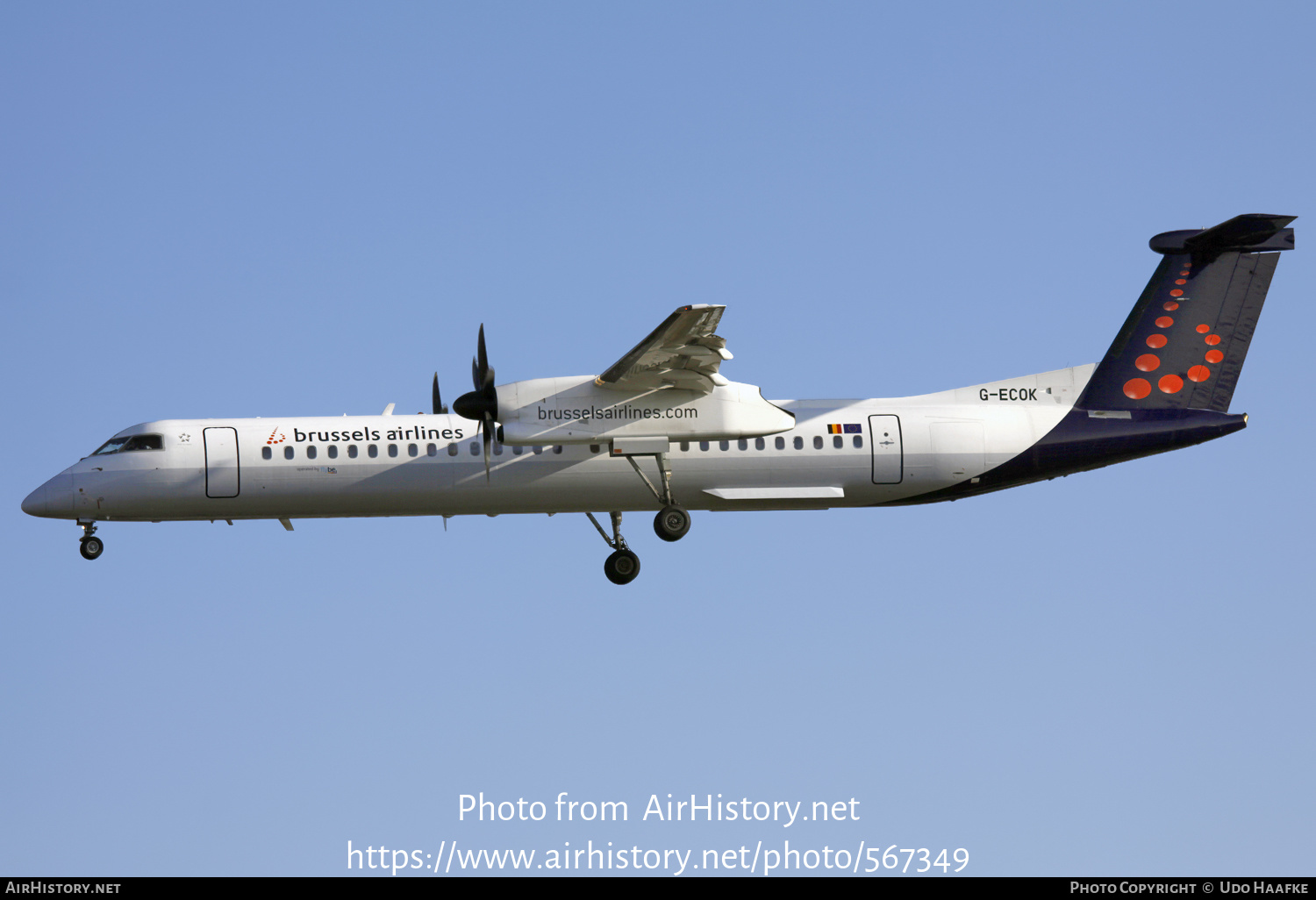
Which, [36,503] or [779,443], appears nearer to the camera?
[36,503]

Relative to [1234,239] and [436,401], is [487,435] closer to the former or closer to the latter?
[436,401]

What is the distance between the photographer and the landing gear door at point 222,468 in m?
27.3

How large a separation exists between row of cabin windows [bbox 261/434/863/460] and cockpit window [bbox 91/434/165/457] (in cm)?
208

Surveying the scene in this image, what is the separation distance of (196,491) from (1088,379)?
1792cm

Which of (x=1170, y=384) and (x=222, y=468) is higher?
(x=1170, y=384)

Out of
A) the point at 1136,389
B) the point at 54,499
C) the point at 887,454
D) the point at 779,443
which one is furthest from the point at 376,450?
the point at 1136,389

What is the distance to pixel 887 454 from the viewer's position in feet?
92.8

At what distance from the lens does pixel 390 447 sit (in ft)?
90.7

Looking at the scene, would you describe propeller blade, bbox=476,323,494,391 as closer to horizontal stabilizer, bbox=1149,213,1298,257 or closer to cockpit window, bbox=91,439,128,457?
cockpit window, bbox=91,439,128,457

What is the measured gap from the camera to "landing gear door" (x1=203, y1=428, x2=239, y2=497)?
27.3 m

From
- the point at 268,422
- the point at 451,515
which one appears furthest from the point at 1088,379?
the point at 268,422

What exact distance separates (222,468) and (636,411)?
809 cm

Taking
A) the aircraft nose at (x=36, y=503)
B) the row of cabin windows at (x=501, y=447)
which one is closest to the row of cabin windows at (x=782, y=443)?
the row of cabin windows at (x=501, y=447)
